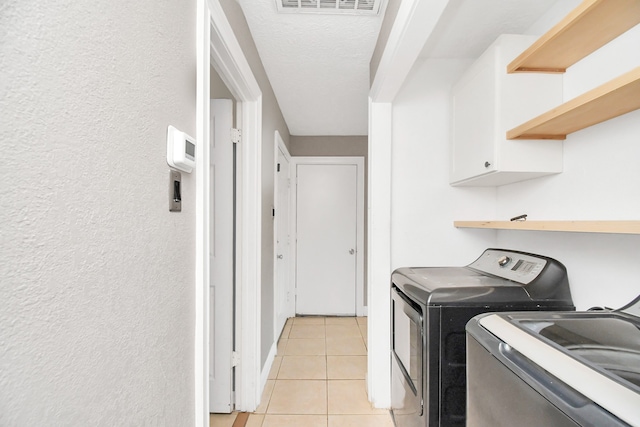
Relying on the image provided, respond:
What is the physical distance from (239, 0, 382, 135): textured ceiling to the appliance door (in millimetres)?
1582

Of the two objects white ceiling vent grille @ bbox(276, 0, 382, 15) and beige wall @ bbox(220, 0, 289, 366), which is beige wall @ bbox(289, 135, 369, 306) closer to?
beige wall @ bbox(220, 0, 289, 366)

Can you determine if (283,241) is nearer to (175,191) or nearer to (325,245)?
(325,245)

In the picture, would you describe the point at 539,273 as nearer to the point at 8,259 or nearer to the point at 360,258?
the point at 8,259

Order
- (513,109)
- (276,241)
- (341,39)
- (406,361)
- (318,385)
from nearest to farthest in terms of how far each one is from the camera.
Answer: (513,109) < (406,361) < (341,39) < (318,385) < (276,241)

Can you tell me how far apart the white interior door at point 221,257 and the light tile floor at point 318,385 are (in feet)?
0.71

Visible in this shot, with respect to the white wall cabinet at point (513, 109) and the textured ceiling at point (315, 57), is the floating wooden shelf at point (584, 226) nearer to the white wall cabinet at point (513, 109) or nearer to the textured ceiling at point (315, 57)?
the white wall cabinet at point (513, 109)

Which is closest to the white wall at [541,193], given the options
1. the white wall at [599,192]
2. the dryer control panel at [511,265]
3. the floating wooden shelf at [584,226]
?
the white wall at [599,192]

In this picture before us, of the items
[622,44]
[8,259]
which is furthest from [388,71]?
[8,259]

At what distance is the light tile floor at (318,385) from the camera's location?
5.95 feet

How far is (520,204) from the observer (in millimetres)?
1656

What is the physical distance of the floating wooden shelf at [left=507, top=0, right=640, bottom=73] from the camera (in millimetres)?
923

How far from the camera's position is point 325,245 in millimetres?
3777

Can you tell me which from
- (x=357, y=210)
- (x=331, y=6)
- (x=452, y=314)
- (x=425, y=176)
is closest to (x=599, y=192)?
(x=452, y=314)

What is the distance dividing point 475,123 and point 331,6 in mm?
1011
